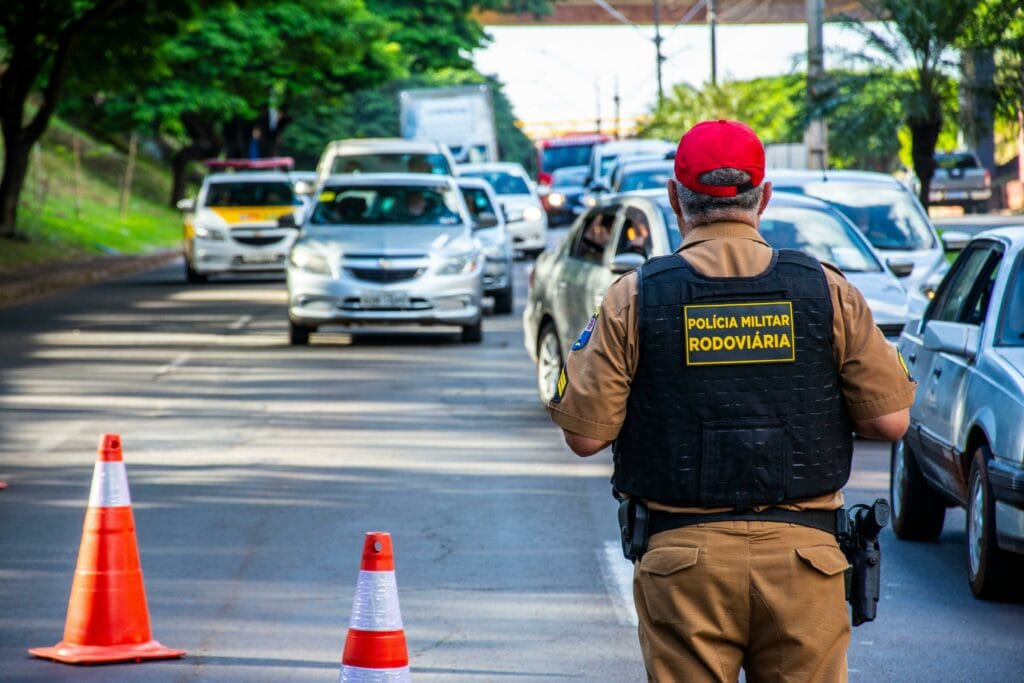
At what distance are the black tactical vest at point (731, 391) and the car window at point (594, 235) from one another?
9169mm

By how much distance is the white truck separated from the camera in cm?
4922

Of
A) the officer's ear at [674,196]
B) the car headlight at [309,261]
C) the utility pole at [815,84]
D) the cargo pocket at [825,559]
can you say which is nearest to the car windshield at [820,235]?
the car headlight at [309,261]

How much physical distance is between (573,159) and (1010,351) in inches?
2458

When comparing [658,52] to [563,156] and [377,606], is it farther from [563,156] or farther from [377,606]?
[377,606]

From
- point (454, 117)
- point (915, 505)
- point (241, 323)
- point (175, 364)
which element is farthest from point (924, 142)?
point (454, 117)

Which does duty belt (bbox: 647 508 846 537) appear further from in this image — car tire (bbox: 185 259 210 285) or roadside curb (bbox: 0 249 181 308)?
car tire (bbox: 185 259 210 285)

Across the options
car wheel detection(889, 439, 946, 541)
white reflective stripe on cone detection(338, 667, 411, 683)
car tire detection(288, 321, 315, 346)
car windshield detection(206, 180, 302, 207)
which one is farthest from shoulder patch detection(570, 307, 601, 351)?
car windshield detection(206, 180, 302, 207)

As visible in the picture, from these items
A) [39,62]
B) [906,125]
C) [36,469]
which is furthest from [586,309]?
[39,62]

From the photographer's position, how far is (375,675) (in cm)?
472

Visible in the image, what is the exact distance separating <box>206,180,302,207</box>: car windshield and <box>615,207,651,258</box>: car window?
1735 cm

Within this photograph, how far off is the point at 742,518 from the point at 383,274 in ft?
48.0

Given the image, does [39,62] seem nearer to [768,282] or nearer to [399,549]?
[399,549]

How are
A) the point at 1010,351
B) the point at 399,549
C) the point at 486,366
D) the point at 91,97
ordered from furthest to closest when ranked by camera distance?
1. the point at 91,97
2. the point at 486,366
3. the point at 399,549
4. the point at 1010,351

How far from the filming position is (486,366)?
658 inches
